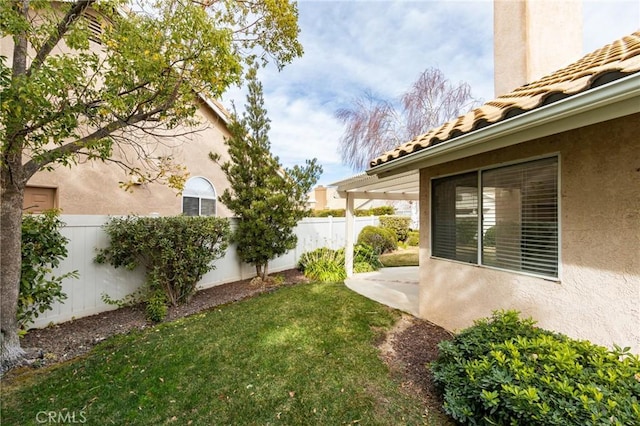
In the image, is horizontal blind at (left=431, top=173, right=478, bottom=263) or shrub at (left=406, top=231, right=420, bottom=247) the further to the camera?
shrub at (left=406, top=231, right=420, bottom=247)

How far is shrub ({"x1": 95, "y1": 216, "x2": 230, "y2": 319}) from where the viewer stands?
568cm

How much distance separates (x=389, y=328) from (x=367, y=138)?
1616 cm

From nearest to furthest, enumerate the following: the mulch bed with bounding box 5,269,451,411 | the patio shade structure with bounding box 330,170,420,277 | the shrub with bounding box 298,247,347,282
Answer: the mulch bed with bounding box 5,269,451,411
the patio shade structure with bounding box 330,170,420,277
the shrub with bounding box 298,247,347,282

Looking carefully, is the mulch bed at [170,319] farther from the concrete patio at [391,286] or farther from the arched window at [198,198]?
the arched window at [198,198]

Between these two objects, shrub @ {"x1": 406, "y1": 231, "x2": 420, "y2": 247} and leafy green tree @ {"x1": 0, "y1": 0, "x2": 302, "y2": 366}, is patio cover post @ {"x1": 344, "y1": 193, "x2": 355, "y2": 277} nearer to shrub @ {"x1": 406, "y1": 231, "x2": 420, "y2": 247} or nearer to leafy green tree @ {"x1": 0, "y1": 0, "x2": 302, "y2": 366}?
leafy green tree @ {"x1": 0, "y1": 0, "x2": 302, "y2": 366}

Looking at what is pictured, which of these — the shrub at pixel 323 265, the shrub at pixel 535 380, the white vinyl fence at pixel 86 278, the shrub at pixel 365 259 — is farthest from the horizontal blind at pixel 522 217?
the white vinyl fence at pixel 86 278

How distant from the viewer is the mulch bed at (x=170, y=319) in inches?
145

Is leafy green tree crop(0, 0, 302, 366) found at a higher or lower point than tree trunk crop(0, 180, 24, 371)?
higher

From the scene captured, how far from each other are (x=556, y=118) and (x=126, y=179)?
10.2m

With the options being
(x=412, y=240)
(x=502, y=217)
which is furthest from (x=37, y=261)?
(x=412, y=240)

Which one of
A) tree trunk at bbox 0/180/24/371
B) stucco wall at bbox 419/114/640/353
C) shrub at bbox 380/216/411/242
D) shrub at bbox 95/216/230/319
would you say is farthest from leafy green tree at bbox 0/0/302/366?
shrub at bbox 380/216/411/242

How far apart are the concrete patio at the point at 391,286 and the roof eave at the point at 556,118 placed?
3919 millimetres

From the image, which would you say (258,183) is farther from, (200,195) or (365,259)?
(365,259)

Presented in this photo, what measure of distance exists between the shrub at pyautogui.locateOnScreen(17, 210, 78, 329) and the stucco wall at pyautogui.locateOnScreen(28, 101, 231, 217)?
2418 mm
